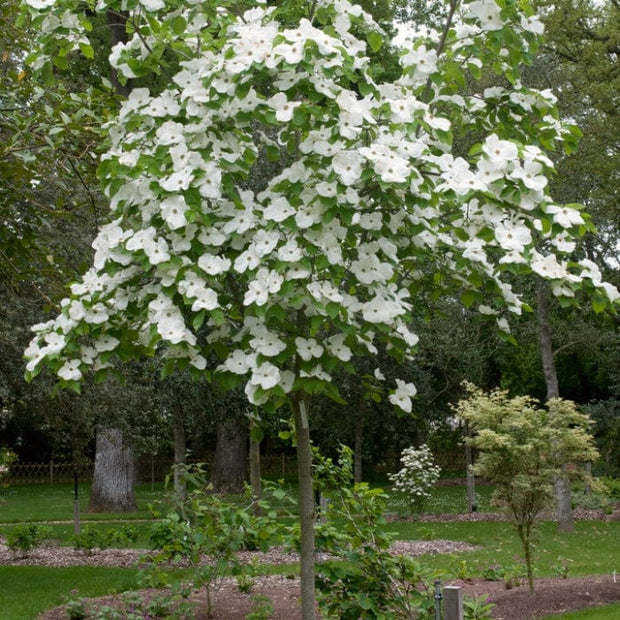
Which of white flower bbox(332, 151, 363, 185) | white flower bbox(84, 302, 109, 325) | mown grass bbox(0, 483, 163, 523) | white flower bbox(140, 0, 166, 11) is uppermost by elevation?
white flower bbox(140, 0, 166, 11)

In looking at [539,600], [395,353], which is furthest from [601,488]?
[395,353]

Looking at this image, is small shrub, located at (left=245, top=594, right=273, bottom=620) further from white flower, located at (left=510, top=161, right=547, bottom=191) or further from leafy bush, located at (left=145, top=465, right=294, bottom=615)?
white flower, located at (left=510, top=161, right=547, bottom=191)

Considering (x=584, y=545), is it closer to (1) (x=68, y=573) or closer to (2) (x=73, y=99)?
(1) (x=68, y=573)

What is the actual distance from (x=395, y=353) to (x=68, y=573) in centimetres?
674

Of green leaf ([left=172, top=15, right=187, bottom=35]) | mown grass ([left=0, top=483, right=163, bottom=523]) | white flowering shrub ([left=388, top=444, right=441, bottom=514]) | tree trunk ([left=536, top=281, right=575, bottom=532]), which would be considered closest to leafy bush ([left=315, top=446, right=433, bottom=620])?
green leaf ([left=172, top=15, right=187, bottom=35])

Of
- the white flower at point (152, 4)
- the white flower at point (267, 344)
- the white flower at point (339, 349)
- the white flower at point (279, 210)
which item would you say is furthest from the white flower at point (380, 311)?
the white flower at point (152, 4)

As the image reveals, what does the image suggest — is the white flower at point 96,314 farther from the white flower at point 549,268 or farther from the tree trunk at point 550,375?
the tree trunk at point 550,375

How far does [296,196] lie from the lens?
3.88m

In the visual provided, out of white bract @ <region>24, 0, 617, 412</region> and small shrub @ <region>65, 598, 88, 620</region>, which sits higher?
white bract @ <region>24, 0, 617, 412</region>

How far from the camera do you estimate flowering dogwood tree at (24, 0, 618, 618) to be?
3.75 meters

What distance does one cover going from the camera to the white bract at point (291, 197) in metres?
3.74

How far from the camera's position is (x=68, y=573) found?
9977mm

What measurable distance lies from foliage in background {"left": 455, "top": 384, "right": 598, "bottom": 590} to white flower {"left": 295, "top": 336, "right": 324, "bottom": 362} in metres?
4.06

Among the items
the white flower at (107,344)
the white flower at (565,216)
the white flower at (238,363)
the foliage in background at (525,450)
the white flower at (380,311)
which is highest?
the white flower at (565,216)
